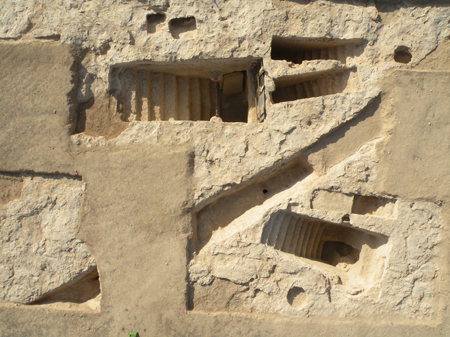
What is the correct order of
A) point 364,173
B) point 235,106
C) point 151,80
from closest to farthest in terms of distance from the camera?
point 364,173, point 151,80, point 235,106

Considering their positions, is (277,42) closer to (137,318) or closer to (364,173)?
(364,173)

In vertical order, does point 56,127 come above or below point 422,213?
above

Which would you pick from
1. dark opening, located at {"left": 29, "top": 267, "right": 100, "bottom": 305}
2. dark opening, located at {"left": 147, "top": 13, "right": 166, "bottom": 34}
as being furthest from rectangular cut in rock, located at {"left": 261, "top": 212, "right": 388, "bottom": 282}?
dark opening, located at {"left": 147, "top": 13, "right": 166, "bottom": 34}

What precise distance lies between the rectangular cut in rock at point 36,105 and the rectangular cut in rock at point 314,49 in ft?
4.86

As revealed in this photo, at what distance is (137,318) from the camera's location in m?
2.25

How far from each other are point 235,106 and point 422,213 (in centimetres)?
168

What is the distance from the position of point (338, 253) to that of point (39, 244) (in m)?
2.25

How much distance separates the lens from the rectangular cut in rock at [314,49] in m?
2.28

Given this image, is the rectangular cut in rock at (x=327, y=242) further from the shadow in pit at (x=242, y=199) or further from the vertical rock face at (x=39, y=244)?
the vertical rock face at (x=39, y=244)

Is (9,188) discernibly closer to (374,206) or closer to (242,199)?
(242,199)

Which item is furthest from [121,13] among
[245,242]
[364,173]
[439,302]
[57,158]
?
[439,302]

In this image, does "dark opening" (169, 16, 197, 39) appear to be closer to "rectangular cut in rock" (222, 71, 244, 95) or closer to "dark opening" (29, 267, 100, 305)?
"rectangular cut in rock" (222, 71, 244, 95)

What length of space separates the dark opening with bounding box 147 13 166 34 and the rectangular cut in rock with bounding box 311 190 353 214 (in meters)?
1.62

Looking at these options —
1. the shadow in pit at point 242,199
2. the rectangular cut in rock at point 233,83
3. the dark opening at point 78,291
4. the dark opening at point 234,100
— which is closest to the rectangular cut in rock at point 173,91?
the rectangular cut in rock at point 233,83
